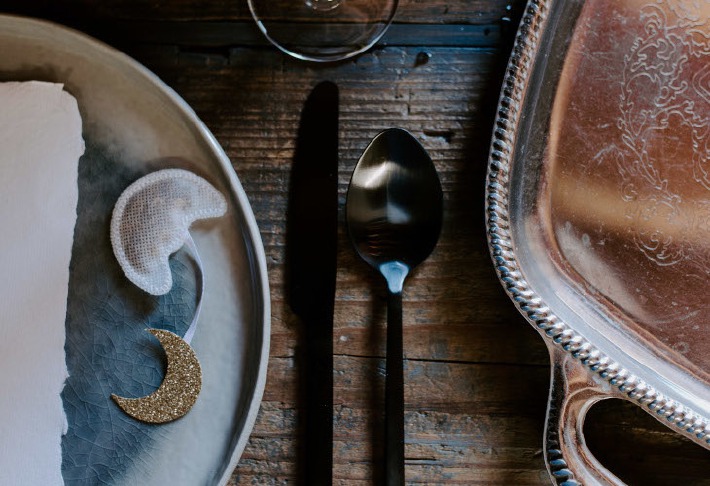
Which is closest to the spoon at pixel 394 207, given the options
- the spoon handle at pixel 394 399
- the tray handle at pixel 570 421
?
the spoon handle at pixel 394 399

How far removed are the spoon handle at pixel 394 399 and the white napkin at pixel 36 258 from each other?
200mm

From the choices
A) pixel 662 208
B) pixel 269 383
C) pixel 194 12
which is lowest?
pixel 269 383

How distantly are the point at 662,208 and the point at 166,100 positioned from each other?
0.34 m

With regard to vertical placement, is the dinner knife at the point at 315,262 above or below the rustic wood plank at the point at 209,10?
below

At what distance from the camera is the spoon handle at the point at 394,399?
39 cm

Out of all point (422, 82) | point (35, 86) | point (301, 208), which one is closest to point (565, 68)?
point (422, 82)

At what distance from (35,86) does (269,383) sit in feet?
0.80

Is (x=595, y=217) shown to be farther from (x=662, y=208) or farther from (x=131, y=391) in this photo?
(x=131, y=391)

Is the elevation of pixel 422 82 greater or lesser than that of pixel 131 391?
greater

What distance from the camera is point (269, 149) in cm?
43

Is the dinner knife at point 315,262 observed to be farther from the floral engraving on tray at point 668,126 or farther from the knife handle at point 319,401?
the floral engraving on tray at point 668,126

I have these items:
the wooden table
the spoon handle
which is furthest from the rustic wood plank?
the spoon handle

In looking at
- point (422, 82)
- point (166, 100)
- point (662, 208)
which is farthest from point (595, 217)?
point (166, 100)

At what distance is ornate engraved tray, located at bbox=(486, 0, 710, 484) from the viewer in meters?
0.40
